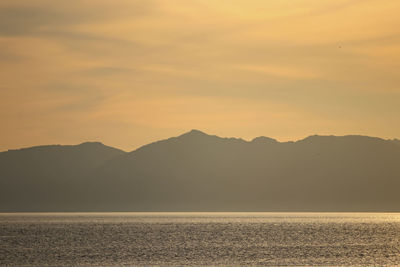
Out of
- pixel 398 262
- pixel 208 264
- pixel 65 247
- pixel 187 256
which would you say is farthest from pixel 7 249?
pixel 398 262

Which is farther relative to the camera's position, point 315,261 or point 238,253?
point 238,253

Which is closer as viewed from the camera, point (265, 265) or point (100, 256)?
point (265, 265)

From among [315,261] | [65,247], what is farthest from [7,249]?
[315,261]

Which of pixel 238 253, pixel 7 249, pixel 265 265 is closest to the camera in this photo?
pixel 265 265

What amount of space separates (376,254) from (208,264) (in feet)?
101

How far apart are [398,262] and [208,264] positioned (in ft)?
83.1

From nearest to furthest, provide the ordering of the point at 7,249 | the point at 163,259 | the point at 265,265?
the point at 265,265
the point at 163,259
the point at 7,249

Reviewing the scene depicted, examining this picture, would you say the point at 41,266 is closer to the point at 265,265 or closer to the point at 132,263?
the point at 132,263

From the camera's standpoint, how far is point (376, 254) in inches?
4537

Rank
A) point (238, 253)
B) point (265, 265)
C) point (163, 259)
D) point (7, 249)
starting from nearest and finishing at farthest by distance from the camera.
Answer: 1. point (265, 265)
2. point (163, 259)
3. point (238, 253)
4. point (7, 249)

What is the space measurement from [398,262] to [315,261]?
11.2m

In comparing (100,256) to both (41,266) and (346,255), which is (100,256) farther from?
(346,255)

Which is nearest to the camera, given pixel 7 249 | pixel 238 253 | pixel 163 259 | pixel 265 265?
pixel 265 265

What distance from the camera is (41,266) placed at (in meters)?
98.1
